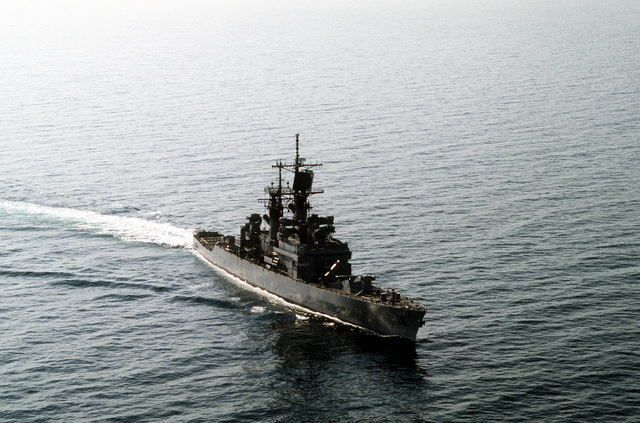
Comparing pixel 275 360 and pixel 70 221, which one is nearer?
pixel 275 360

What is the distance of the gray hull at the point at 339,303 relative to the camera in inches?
2616

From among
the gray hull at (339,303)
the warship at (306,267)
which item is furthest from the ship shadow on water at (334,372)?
the warship at (306,267)

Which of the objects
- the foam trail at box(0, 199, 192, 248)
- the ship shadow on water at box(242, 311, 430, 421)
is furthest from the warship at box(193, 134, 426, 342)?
the foam trail at box(0, 199, 192, 248)

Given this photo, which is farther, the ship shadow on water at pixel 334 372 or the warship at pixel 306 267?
the warship at pixel 306 267

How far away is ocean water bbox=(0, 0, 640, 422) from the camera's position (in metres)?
57.4

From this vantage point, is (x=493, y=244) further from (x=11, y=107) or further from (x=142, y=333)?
(x=11, y=107)

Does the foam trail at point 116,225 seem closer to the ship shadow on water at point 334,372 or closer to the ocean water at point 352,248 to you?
the ocean water at point 352,248

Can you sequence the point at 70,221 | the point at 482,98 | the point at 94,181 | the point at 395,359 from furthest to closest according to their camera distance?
the point at 482,98 < the point at 94,181 < the point at 70,221 < the point at 395,359

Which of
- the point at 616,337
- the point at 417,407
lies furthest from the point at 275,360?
the point at 616,337

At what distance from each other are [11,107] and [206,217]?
8432cm

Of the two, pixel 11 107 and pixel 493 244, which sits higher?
pixel 11 107

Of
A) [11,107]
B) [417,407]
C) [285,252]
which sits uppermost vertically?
[11,107]

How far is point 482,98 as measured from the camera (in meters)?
154

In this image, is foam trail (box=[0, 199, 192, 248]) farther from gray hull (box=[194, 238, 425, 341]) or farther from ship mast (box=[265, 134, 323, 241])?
ship mast (box=[265, 134, 323, 241])
